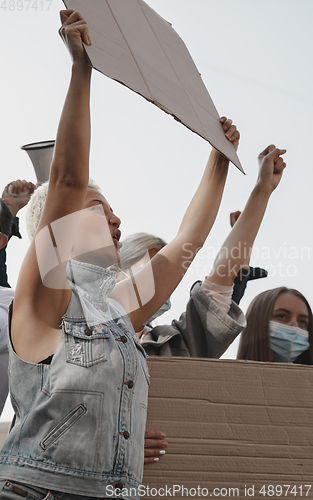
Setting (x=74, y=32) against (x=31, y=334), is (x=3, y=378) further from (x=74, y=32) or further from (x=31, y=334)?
(x=74, y=32)

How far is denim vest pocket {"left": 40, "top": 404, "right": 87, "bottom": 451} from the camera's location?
746 millimetres

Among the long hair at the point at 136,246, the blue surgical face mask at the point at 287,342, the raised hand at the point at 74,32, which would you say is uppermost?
the raised hand at the point at 74,32

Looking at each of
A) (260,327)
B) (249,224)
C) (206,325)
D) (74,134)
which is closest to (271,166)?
(249,224)

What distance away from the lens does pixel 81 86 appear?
78 centimetres

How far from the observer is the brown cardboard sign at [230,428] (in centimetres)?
101

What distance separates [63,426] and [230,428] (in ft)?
1.48

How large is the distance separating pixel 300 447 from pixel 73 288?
649mm

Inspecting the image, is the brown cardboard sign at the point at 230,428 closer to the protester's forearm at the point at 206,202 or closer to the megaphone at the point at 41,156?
the protester's forearm at the point at 206,202

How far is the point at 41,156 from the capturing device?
72.1 inches

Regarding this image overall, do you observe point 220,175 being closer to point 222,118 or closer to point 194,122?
point 222,118

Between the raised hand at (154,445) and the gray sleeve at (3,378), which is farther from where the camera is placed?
the gray sleeve at (3,378)

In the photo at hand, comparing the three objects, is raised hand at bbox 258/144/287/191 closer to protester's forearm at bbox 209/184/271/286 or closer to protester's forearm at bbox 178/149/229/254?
protester's forearm at bbox 209/184/271/286

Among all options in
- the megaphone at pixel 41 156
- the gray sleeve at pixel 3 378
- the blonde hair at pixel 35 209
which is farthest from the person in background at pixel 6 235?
the blonde hair at pixel 35 209

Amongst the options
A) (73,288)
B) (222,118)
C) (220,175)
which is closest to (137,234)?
(220,175)
